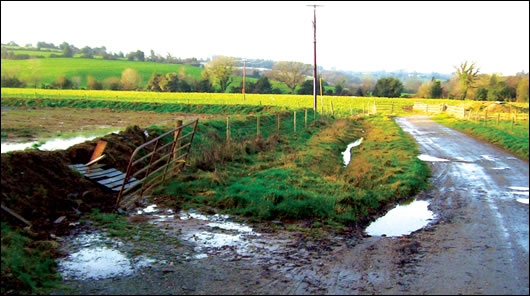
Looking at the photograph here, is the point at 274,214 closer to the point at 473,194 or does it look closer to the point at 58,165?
the point at 473,194

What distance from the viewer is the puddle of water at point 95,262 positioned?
625 centimetres

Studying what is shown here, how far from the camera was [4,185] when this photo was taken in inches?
324

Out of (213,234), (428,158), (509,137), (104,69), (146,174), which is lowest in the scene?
(213,234)

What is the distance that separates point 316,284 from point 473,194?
10.9 feet

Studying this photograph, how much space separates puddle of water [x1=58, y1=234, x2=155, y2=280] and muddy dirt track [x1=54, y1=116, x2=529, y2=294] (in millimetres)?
192

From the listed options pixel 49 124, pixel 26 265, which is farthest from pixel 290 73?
pixel 26 265

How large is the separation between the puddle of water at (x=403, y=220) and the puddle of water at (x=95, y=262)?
14.7 ft

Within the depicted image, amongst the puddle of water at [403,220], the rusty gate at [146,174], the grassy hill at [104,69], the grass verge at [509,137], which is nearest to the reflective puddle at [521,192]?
the grass verge at [509,137]

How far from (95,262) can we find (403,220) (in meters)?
6.13

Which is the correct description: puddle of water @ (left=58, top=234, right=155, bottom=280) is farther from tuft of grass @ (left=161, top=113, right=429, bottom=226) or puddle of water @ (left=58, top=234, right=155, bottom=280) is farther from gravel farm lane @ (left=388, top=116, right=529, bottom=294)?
gravel farm lane @ (left=388, top=116, right=529, bottom=294)

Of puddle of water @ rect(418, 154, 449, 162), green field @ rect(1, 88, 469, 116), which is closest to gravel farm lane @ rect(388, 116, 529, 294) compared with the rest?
puddle of water @ rect(418, 154, 449, 162)

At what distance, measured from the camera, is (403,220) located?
9406 mm

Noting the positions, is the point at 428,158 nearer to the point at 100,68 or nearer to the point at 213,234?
the point at 213,234

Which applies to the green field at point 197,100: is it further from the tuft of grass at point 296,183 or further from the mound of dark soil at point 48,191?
the mound of dark soil at point 48,191
